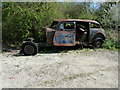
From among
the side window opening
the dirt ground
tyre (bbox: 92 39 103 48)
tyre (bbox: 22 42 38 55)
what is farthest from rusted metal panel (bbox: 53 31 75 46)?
tyre (bbox: 92 39 103 48)

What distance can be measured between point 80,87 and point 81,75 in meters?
0.90

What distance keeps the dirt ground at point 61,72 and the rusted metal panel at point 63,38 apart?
4.53ft

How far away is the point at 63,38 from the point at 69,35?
359 millimetres

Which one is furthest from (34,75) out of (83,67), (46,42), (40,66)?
(46,42)

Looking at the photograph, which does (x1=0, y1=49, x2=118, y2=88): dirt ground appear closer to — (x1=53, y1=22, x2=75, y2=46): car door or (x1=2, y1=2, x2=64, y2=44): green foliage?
(x1=53, y1=22, x2=75, y2=46): car door

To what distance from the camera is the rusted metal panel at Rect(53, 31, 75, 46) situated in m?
8.74

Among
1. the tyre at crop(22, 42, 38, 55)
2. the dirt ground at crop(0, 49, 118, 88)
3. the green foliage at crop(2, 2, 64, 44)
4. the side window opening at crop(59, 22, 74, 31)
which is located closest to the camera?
the dirt ground at crop(0, 49, 118, 88)

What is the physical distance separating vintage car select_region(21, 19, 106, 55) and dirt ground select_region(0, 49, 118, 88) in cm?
125

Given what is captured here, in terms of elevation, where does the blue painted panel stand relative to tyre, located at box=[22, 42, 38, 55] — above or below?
above

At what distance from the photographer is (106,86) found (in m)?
4.71

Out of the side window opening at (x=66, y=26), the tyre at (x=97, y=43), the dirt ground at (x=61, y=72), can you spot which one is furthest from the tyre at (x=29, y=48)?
the tyre at (x=97, y=43)

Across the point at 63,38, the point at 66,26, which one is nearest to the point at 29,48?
the point at 63,38

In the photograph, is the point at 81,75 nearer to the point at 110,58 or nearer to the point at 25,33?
the point at 110,58

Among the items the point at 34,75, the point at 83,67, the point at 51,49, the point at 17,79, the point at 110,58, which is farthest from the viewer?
the point at 51,49
